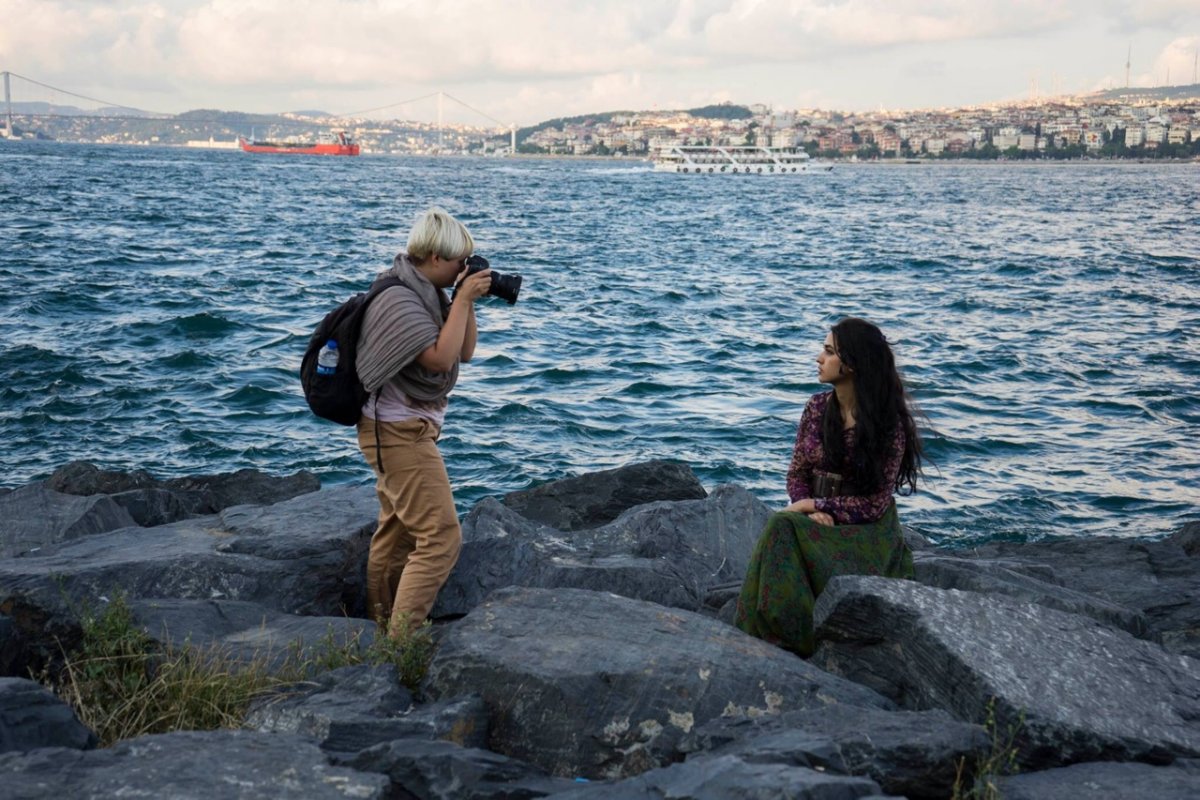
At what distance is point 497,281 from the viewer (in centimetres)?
482

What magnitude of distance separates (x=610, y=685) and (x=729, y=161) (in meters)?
121

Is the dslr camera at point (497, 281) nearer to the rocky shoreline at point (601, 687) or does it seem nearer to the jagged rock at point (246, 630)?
the rocky shoreline at point (601, 687)

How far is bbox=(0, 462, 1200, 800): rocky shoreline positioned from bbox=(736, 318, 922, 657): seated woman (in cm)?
31

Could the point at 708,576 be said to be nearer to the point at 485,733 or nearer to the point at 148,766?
the point at 485,733

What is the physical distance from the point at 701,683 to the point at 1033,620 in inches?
54.2

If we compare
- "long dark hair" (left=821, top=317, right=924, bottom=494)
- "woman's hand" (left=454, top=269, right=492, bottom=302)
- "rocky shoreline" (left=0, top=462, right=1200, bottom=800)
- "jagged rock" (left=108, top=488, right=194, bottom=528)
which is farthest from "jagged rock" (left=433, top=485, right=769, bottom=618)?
"jagged rock" (left=108, top=488, right=194, bottom=528)

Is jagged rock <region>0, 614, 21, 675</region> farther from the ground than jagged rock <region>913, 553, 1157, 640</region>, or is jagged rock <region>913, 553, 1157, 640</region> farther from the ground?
jagged rock <region>0, 614, 21, 675</region>

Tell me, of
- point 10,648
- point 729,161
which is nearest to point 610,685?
point 10,648

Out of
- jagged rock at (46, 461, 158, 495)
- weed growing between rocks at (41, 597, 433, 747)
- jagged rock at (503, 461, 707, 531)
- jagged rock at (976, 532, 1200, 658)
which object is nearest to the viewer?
weed growing between rocks at (41, 597, 433, 747)

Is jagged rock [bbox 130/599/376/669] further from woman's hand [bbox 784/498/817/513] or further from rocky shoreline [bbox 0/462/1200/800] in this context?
woman's hand [bbox 784/498/817/513]

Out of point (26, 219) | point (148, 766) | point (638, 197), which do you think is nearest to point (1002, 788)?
point (148, 766)

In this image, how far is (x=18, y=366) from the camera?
14.1m

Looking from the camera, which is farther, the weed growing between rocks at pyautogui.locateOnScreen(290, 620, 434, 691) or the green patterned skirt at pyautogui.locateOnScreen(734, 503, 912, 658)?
the green patterned skirt at pyautogui.locateOnScreen(734, 503, 912, 658)

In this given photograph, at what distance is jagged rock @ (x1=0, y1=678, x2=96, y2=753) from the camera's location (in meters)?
3.26
